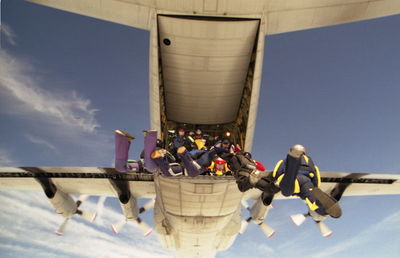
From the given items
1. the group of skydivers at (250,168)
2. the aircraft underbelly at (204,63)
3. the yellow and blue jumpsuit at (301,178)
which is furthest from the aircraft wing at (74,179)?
the yellow and blue jumpsuit at (301,178)

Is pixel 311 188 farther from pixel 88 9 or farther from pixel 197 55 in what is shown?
pixel 88 9

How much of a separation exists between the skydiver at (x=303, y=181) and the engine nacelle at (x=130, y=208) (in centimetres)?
762

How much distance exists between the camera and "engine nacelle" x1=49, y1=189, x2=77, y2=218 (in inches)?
403

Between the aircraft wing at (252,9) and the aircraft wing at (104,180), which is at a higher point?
the aircraft wing at (252,9)

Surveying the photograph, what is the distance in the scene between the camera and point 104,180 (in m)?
10.5

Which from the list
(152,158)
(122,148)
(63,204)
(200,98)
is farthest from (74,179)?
(200,98)

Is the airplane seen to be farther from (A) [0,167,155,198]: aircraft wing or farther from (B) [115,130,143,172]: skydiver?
(B) [115,130,143,172]: skydiver

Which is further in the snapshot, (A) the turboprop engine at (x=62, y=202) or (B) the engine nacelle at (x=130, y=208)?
(B) the engine nacelle at (x=130, y=208)

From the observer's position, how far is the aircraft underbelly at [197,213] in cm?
827

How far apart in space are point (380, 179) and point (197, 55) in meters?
9.34

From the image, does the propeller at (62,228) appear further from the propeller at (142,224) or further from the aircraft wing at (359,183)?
the aircraft wing at (359,183)

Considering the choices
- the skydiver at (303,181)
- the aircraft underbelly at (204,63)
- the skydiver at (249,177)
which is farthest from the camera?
the aircraft underbelly at (204,63)

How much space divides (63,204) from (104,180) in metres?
1.96

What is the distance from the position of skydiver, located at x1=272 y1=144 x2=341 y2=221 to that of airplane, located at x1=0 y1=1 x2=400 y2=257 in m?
3.25
